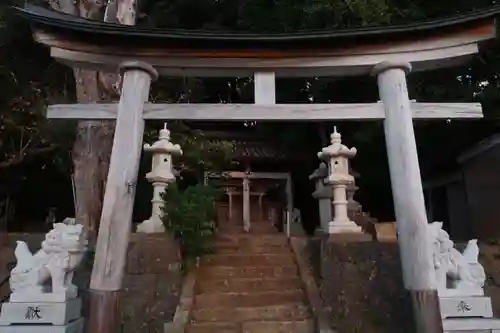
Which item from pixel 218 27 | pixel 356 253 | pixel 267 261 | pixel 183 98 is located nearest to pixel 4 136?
pixel 183 98

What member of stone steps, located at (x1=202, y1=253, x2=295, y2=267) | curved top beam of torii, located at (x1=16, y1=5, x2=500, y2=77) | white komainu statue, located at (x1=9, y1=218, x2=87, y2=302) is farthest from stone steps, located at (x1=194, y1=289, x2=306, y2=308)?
curved top beam of torii, located at (x1=16, y1=5, x2=500, y2=77)

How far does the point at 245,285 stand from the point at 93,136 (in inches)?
169

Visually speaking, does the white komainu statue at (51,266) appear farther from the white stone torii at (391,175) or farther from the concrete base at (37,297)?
the white stone torii at (391,175)

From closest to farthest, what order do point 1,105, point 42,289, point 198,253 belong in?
point 42,289
point 198,253
point 1,105

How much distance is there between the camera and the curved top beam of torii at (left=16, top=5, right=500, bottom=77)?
17.6 ft

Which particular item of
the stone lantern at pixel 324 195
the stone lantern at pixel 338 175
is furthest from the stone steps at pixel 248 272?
the stone lantern at pixel 324 195

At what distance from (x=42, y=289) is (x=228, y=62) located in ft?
11.7

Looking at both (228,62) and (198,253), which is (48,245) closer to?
(198,253)

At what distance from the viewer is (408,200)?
506 cm

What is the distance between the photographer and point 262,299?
611 cm

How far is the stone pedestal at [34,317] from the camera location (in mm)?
4840

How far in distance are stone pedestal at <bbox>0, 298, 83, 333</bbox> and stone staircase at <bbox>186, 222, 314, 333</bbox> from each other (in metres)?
1.49

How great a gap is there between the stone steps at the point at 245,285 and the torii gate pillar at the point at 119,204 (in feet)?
5.32

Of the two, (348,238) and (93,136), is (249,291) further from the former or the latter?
(93,136)
